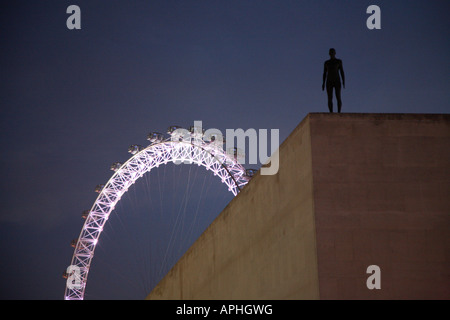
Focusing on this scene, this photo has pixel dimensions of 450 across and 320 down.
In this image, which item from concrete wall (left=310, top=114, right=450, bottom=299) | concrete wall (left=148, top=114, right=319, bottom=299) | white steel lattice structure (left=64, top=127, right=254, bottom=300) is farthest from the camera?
white steel lattice structure (left=64, top=127, right=254, bottom=300)

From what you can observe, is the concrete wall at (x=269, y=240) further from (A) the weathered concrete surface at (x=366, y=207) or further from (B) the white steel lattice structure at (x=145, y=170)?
(B) the white steel lattice structure at (x=145, y=170)

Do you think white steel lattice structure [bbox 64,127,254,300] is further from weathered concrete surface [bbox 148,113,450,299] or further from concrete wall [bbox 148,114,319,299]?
weathered concrete surface [bbox 148,113,450,299]

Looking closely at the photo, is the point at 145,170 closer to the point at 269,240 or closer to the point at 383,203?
the point at 269,240

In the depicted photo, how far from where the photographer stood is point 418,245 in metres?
8.63

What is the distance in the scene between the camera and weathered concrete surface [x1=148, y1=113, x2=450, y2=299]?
27.7 feet

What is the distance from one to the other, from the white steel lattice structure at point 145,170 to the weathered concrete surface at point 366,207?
27845 mm

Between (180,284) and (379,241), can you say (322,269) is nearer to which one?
(379,241)

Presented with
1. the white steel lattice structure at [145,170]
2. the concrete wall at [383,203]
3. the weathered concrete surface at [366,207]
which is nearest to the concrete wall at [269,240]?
the weathered concrete surface at [366,207]

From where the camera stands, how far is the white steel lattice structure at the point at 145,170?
38.4m

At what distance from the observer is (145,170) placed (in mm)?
41312

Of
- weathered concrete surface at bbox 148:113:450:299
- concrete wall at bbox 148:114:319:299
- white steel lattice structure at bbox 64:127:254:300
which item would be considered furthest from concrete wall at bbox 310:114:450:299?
white steel lattice structure at bbox 64:127:254:300

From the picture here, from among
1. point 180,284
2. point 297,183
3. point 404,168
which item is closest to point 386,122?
point 404,168

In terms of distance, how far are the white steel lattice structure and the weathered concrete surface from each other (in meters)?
27.8

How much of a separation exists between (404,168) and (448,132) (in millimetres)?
959
